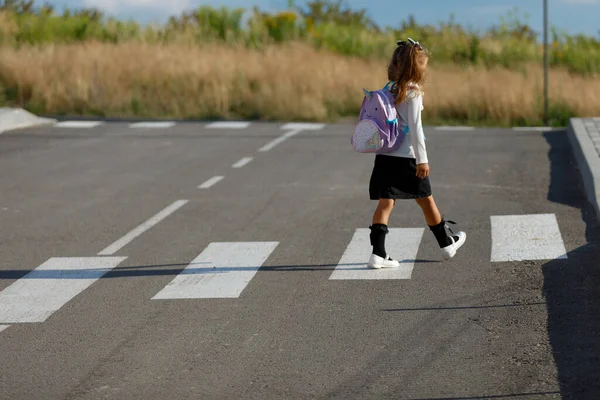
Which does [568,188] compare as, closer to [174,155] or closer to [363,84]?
[174,155]

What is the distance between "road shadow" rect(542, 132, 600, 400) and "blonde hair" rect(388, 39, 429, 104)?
1700 mm

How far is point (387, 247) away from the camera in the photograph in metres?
10.4

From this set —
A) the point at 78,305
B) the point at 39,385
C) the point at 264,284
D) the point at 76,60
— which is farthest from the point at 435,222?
the point at 76,60

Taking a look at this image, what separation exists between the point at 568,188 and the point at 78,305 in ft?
22.9

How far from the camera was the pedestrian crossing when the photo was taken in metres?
8.62

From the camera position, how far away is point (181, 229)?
459 inches

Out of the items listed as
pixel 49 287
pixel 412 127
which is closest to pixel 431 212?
pixel 412 127

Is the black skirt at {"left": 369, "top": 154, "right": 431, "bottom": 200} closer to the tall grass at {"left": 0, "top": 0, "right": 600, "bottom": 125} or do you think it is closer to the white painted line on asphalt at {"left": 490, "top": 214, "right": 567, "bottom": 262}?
the white painted line on asphalt at {"left": 490, "top": 214, "right": 567, "bottom": 262}

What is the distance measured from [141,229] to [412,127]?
356cm

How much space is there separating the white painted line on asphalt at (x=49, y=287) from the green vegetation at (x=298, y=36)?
79.9ft

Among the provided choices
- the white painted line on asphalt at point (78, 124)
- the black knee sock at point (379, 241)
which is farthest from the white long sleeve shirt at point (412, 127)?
the white painted line on asphalt at point (78, 124)

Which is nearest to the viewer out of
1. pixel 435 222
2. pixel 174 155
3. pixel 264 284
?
pixel 264 284

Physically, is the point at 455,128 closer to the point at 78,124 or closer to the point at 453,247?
the point at 78,124

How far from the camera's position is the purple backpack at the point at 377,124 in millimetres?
9094
